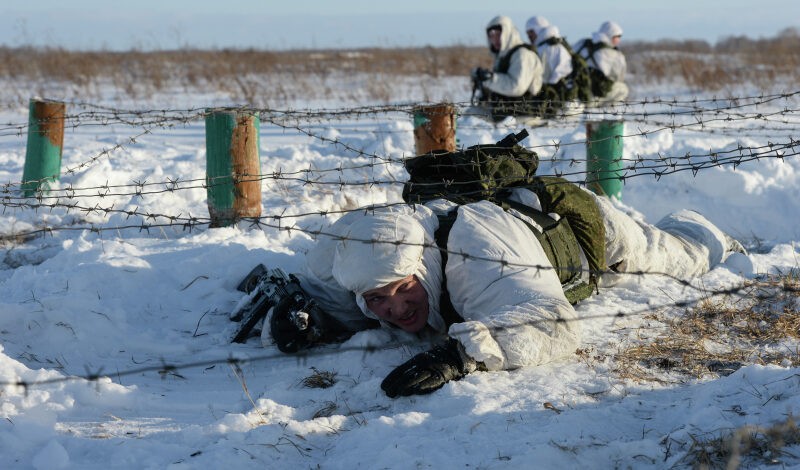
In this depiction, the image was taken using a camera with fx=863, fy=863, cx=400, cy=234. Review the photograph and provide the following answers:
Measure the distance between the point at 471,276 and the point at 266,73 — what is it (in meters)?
16.8

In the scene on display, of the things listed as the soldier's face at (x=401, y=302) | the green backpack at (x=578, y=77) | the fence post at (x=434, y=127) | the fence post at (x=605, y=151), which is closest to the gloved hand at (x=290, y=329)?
the soldier's face at (x=401, y=302)

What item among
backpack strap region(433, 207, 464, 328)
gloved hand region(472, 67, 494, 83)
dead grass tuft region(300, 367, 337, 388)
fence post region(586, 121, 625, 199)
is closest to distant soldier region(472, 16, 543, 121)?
gloved hand region(472, 67, 494, 83)

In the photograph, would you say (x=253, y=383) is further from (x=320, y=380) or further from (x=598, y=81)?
(x=598, y=81)

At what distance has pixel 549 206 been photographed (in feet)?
14.1

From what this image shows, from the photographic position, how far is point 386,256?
358cm

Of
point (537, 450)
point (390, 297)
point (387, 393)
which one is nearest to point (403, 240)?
point (390, 297)

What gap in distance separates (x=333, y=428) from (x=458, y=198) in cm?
157

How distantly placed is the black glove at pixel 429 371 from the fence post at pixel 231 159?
9.06 feet

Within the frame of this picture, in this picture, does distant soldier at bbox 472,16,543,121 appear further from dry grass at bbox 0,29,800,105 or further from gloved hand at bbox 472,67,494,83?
dry grass at bbox 0,29,800,105

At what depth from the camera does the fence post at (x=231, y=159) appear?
586cm

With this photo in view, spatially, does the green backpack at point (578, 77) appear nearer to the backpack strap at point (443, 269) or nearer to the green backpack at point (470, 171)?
the green backpack at point (470, 171)

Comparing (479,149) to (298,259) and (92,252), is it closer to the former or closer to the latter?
(298,259)

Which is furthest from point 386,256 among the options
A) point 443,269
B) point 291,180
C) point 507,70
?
point 507,70

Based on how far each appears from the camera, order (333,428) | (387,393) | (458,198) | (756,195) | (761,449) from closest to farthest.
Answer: (761,449) < (333,428) < (387,393) < (458,198) < (756,195)
